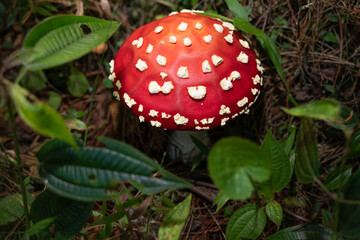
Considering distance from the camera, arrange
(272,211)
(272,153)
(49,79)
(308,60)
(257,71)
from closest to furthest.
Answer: (272,153), (272,211), (257,71), (308,60), (49,79)

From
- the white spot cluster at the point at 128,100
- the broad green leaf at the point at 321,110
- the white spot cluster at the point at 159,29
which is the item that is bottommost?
the white spot cluster at the point at 128,100

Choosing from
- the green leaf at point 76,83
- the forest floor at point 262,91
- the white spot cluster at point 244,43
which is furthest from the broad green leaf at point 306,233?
the green leaf at point 76,83

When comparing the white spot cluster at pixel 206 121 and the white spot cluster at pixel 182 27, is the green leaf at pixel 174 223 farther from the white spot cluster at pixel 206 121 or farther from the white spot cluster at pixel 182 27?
the white spot cluster at pixel 182 27

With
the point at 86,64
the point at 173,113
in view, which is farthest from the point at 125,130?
the point at 173,113

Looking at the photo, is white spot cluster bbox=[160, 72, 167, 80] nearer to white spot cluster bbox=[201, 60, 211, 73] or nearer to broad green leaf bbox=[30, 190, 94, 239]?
white spot cluster bbox=[201, 60, 211, 73]

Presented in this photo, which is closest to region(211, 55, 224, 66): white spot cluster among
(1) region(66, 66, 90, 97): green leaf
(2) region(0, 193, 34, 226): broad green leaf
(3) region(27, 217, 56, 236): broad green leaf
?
(3) region(27, 217, 56, 236): broad green leaf

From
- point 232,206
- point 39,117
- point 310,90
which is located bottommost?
point 232,206

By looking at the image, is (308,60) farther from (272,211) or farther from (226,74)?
(272,211)
